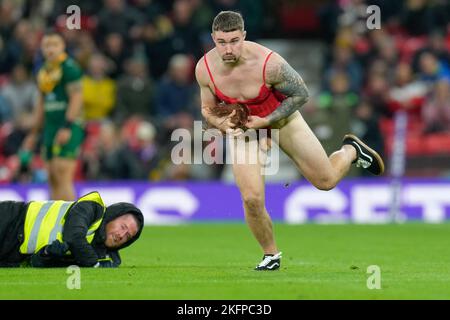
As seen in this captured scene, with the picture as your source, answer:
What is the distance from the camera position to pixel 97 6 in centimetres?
2441

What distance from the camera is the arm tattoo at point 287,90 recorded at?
11.0 m

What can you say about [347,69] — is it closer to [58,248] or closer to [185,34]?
→ [185,34]

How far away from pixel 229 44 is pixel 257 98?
0.63m

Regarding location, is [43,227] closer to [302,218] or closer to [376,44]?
[302,218]

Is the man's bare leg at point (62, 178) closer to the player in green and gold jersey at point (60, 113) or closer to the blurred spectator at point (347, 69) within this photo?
the player in green and gold jersey at point (60, 113)

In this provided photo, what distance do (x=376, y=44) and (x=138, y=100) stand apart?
482 cm

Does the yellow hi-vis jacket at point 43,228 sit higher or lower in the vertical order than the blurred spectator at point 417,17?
lower

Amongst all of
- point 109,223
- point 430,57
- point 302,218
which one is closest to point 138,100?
point 302,218

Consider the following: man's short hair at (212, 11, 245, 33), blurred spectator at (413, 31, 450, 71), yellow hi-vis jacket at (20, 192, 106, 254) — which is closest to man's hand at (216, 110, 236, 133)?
man's short hair at (212, 11, 245, 33)

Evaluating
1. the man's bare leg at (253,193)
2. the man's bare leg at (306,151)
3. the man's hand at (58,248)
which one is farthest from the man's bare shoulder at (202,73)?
the man's hand at (58,248)

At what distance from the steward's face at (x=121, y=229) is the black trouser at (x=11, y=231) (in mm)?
826

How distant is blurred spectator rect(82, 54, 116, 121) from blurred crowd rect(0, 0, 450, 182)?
2 centimetres

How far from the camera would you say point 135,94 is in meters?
22.4
